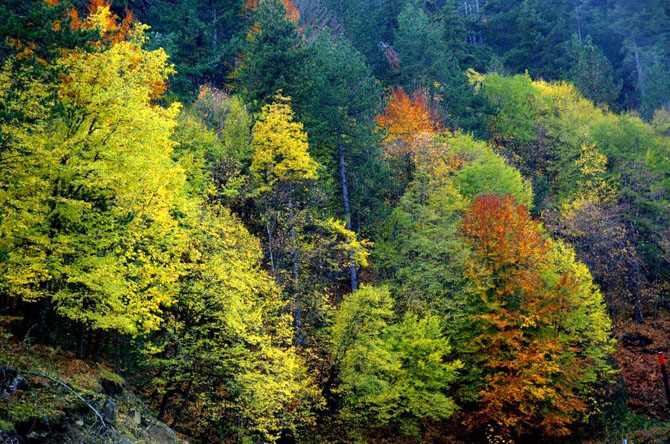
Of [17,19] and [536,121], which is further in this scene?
[536,121]

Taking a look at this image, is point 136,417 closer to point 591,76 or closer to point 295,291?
point 295,291

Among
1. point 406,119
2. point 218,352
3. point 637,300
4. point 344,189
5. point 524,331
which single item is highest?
point 406,119

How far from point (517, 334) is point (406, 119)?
18221mm

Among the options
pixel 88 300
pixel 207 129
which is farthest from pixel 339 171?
pixel 88 300

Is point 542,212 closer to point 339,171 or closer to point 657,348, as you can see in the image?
point 657,348

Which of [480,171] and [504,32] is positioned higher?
[504,32]

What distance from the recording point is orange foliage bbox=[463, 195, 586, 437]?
28.9m

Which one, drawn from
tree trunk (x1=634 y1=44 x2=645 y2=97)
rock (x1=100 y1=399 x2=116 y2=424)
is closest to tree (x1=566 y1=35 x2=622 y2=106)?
tree trunk (x1=634 y1=44 x2=645 y2=97)

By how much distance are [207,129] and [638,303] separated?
32490mm

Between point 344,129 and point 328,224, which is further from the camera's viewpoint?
point 344,129

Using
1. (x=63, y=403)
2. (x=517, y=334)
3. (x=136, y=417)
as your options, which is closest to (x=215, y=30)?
(x=517, y=334)

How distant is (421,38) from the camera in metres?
48.2

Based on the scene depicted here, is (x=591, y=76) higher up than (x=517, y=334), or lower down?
higher up

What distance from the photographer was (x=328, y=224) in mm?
29344
